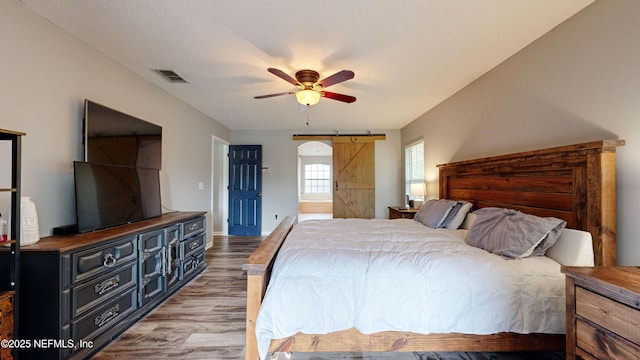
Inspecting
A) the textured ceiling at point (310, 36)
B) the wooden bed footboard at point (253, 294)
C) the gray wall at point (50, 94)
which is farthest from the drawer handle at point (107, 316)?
the textured ceiling at point (310, 36)

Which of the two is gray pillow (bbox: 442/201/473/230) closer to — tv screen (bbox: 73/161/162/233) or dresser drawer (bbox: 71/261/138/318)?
dresser drawer (bbox: 71/261/138/318)

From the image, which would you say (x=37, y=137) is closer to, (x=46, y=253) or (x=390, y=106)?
(x=46, y=253)

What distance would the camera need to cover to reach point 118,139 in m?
2.44

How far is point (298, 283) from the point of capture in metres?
1.54

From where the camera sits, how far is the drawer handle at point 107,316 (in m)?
1.80

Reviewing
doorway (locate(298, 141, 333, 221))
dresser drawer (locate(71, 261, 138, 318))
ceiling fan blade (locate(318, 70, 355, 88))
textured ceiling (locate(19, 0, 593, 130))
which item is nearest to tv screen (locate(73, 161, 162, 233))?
dresser drawer (locate(71, 261, 138, 318))

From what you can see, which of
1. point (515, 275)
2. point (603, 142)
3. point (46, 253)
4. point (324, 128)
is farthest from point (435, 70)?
point (46, 253)

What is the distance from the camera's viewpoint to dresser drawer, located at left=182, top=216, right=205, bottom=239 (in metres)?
2.93

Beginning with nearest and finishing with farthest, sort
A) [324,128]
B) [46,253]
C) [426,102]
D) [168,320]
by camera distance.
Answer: [46,253] < [168,320] < [426,102] < [324,128]

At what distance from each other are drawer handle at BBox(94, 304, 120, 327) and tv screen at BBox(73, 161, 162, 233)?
0.66 meters

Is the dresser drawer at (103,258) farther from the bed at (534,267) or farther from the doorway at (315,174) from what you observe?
the doorway at (315,174)

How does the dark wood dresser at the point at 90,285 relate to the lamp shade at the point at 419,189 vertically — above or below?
below

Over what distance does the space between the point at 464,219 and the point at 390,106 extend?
6.97 ft

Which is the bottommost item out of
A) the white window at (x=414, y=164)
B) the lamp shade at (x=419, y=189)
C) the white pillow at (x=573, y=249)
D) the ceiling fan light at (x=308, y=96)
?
the white pillow at (x=573, y=249)
